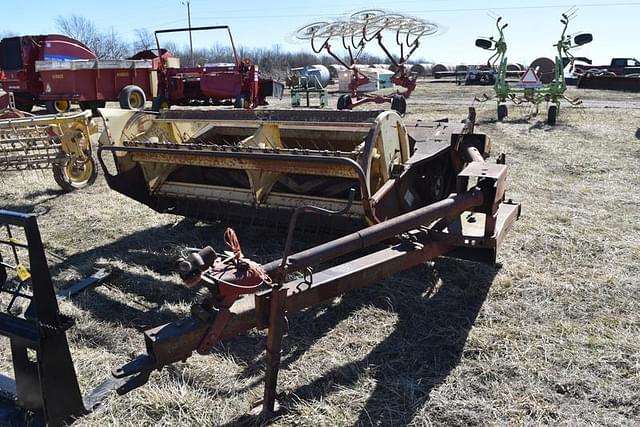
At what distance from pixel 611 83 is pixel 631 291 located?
23.9 metres

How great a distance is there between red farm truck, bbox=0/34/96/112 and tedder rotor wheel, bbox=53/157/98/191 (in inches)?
319

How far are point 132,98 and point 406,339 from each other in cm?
1235

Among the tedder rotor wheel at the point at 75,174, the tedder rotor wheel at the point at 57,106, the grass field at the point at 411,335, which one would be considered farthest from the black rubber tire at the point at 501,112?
the tedder rotor wheel at the point at 57,106

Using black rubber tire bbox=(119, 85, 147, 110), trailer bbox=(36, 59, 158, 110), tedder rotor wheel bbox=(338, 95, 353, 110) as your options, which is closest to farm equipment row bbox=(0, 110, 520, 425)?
black rubber tire bbox=(119, 85, 147, 110)

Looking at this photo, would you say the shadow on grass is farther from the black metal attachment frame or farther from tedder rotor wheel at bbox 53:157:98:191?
tedder rotor wheel at bbox 53:157:98:191

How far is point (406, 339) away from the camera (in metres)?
3.24

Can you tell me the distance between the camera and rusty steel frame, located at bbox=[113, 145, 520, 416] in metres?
2.04

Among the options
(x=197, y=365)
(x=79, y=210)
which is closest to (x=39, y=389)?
(x=197, y=365)

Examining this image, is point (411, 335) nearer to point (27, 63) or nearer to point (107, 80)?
point (107, 80)

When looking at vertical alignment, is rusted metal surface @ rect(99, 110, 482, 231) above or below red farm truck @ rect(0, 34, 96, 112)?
below

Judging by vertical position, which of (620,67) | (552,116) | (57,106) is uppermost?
(620,67)

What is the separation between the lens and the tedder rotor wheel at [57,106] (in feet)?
45.8

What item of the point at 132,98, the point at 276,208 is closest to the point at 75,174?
the point at 276,208

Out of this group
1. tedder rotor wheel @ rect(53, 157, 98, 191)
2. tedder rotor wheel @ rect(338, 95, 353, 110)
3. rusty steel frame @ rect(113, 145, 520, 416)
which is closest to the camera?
rusty steel frame @ rect(113, 145, 520, 416)
